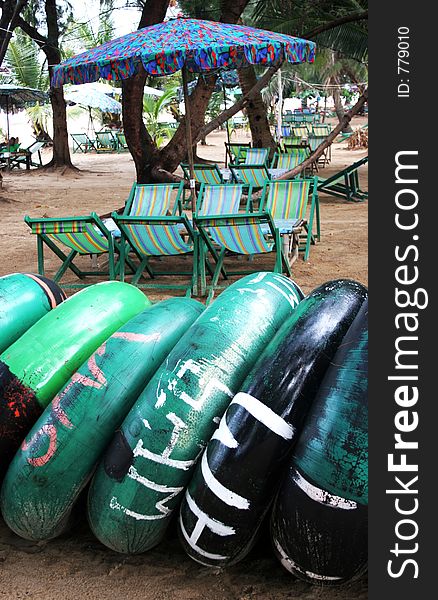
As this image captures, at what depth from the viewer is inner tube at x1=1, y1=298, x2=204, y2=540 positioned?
2727 millimetres

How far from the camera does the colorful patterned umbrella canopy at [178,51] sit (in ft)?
23.3

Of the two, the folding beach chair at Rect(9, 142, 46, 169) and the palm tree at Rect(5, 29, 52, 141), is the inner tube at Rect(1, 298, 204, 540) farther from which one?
the palm tree at Rect(5, 29, 52, 141)

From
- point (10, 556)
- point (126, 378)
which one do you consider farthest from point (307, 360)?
point (10, 556)

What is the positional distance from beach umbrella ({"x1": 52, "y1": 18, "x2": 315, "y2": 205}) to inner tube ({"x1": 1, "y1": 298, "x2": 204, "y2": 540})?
494 centimetres

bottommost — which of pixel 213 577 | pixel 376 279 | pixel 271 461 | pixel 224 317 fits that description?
pixel 213 577

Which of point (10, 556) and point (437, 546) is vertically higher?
point (437, 546)

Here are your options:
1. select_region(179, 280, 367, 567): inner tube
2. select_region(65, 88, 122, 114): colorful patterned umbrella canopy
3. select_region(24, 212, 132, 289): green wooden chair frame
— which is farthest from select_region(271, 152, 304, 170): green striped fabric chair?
select_region(65, 88, 122, 114): colorful patterned umbrella canopy

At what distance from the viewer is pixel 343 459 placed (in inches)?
93.0

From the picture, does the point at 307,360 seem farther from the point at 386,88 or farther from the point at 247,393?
the point at 386,88

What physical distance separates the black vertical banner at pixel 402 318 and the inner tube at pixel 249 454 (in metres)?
0.70

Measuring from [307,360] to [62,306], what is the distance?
47.8 inches

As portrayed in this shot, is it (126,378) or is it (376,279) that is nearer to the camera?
(376,279)

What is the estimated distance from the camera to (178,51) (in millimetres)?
7055

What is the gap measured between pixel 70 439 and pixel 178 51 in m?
5.28
